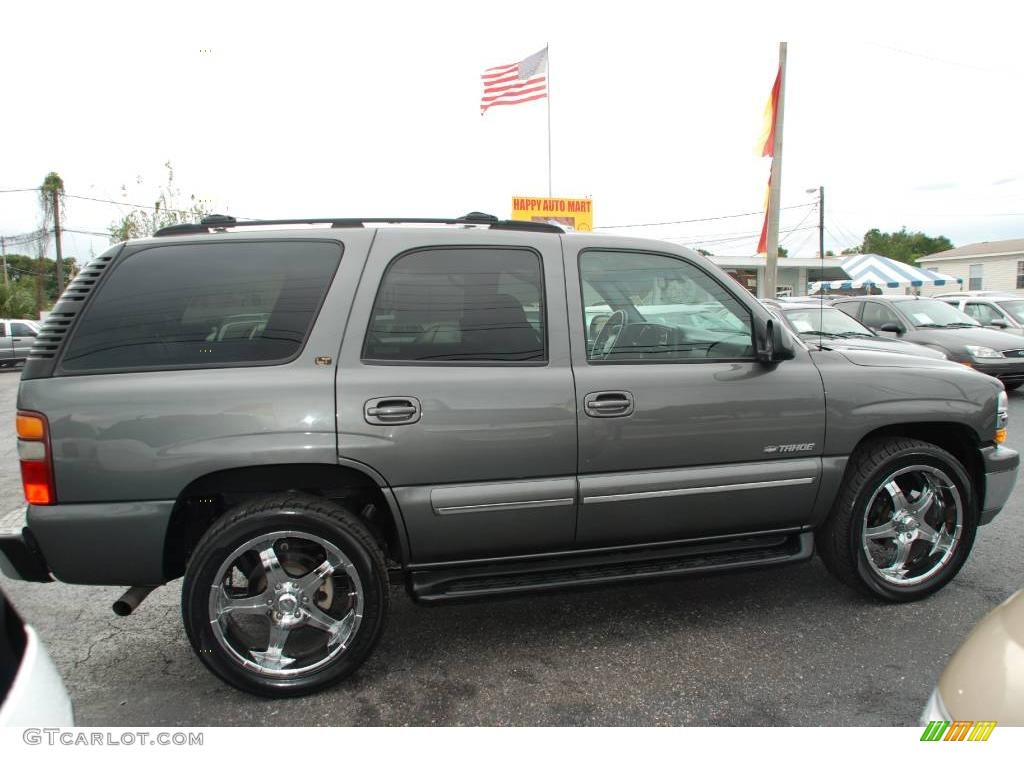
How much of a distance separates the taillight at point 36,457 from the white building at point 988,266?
43010mm

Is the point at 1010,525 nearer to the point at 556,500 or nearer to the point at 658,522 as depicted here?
the point at 658,522

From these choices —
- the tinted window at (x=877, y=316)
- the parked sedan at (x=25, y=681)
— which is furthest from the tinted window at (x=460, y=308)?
the tinted window at (x=877, y=316)

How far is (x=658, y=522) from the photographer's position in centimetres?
297

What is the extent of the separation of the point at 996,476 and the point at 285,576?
3.49 metres

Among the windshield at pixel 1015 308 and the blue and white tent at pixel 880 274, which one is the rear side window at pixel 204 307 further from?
the blue and white tent at pixel 880 274

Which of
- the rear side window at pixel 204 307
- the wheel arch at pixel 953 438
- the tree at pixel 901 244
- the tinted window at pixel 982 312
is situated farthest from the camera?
the tree at pixel 901 244

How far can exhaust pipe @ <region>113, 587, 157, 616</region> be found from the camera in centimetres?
267

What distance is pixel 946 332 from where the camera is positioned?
33.3 feet

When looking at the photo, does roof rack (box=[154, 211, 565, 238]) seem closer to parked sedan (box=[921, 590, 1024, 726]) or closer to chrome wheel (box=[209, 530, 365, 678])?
chrome wheel (box=[209, 530, 365, 678])

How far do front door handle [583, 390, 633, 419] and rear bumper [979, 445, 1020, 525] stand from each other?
199 cm

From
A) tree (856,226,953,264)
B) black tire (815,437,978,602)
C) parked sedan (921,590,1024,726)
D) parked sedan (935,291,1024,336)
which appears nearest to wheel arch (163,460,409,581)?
parked sedan (921,590,1024,726)

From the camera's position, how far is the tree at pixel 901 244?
6384 centimetres

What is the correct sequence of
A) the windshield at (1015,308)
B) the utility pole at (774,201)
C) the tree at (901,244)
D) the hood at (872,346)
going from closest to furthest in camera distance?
the hood at (872,346)
the utility pole at (774,201)
the windshield at (1015,308)
the tree at (901,244)
